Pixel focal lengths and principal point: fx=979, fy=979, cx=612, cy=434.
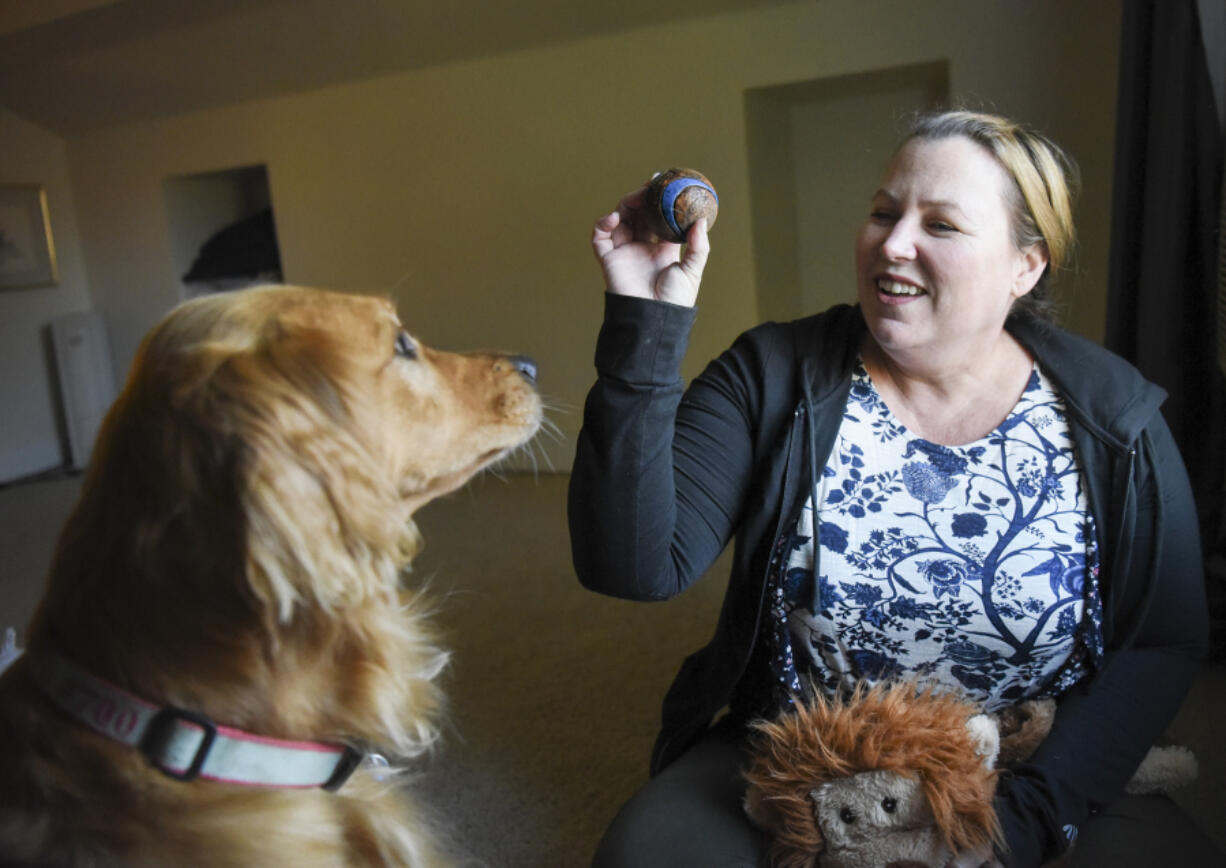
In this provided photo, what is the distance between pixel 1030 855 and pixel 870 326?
2.09ft

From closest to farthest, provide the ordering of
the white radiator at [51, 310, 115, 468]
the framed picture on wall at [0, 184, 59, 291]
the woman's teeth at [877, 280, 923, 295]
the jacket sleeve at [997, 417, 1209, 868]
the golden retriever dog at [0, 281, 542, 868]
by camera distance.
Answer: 1. the golden retriever dog at [0, 281, 542, 868]
2. the jacket sleeve at [997, 417, 1209, 868]
3. the woman's teeth at [877, 280, 923, 295]
4. the framed picture on wall at [0, 184, 59, 291]
5. the white radiator at [51, 310, 115, 468]

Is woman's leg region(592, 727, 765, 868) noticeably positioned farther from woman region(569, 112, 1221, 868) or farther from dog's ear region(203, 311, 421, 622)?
dog's ear region(203, 311, 421, 622)

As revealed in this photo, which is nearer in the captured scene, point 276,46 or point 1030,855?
point 1030,855

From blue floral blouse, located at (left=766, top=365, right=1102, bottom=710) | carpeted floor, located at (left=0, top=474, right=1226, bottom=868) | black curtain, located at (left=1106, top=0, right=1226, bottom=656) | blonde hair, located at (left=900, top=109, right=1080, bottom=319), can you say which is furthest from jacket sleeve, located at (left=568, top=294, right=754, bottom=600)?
black curtain, located at (left=1106, top=0, right=1226, bottom=656)

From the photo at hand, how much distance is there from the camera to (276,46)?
13.5 feet

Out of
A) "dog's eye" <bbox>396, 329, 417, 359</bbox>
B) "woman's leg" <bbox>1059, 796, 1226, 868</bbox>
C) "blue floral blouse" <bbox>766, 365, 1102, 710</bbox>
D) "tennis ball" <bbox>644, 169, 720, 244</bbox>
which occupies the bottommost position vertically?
"woman's leg" <bbox>1059, 796, 1226, 868</bbox>

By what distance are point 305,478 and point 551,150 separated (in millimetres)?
3348

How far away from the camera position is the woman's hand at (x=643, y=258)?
43.0 inches

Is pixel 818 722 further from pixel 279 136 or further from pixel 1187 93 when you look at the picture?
pixel 279 136

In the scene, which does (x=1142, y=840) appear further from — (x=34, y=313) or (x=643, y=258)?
(x=34, y=313)

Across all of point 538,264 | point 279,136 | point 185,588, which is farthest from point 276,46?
point 185,588

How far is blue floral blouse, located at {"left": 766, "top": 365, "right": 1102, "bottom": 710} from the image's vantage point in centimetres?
119

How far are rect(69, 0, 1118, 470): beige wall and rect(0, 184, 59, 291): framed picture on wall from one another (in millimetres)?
299

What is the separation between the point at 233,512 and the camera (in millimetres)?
743
